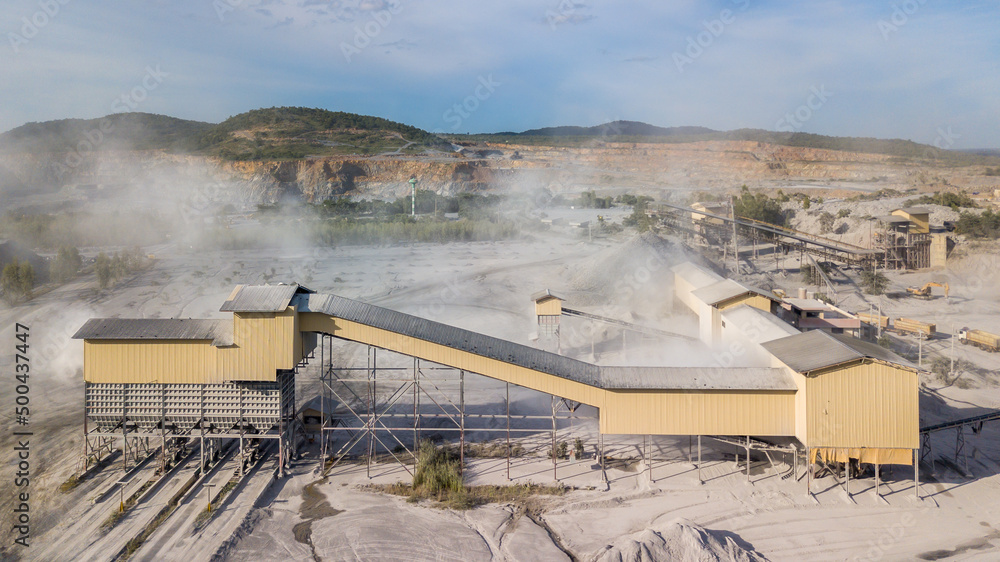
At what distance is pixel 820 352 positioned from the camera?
17734mm

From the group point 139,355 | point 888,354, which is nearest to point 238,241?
point 139,355

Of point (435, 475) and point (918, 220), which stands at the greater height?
point (918, 220)

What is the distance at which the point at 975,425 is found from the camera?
21734 millimetres

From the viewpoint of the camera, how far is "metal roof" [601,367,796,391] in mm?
17797

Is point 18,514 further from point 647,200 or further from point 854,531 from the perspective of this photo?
point 647,200

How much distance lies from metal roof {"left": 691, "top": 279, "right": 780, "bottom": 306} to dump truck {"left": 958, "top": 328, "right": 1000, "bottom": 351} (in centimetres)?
1292

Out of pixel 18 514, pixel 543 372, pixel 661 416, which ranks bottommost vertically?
pixel 18 514

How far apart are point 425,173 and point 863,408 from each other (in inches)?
3403

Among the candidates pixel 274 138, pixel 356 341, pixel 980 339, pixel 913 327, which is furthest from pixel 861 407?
pixel 274 138

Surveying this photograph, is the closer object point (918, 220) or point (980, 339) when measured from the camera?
point (980, 339)

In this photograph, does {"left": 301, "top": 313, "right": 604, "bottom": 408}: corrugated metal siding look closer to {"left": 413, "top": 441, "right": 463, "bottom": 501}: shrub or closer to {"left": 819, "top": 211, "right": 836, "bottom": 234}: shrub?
{"left": 413, "top": 441, "right": 463, "bottom": 501}: shrub

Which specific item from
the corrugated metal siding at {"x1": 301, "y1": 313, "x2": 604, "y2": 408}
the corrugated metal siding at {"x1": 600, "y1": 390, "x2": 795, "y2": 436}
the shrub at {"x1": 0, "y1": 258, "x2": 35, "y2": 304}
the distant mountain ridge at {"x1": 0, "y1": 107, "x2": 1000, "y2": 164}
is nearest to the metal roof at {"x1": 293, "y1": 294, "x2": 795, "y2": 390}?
the corrugated metal siding at {"x1": 301, "y1": 313, "x2": 604, "y2": 408}

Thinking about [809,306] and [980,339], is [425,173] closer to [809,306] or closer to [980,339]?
[809,306]

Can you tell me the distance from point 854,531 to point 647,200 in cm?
6199
